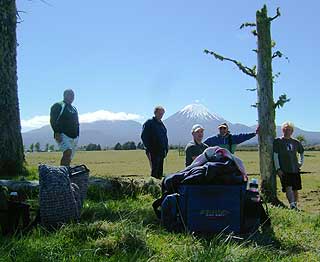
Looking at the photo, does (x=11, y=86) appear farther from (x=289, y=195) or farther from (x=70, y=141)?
(x=289, y=195)

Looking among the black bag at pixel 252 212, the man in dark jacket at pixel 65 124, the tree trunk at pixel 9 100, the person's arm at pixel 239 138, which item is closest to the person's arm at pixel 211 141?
the person's arm at pixel 239 138

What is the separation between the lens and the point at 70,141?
9.23 metres

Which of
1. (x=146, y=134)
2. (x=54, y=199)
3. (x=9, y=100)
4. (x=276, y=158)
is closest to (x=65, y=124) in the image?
(x=9, y=100)

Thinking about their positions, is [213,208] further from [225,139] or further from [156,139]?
[156,139]

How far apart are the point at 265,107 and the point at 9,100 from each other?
542 cm

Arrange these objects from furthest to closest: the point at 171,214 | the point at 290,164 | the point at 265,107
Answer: the point at 265,107
the point at 290,164
the point at 171,214

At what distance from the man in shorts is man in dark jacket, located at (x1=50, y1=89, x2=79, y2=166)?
411 cm

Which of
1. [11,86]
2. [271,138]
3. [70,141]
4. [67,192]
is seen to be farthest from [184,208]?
[271,138]

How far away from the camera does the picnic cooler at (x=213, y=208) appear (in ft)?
17.8

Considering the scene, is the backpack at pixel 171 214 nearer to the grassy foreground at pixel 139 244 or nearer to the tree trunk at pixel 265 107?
the grassy foreground at pixel 139 244

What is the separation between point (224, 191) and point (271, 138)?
554 centimetres

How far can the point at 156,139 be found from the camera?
32.1 ft

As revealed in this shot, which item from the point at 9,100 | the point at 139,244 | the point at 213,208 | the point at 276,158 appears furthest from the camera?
the point at 276,158

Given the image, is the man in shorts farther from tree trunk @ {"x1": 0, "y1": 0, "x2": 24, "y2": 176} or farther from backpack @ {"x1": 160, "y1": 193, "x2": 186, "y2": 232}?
tree trunk @ {"x1": 0, "y1": 0, "x2": 24, "y2": 176}
